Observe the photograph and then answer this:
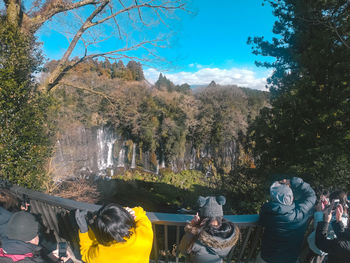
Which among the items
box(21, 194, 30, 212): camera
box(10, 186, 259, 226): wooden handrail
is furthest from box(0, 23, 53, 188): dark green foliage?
box(10, 186, 259, 226): wooden handrail

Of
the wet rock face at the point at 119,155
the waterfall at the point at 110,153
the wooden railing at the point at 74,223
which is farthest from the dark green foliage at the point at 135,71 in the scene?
the wooden railing at the point at 74,223

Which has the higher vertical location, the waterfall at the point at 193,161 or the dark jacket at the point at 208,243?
the dark jacket at the point at 208,243

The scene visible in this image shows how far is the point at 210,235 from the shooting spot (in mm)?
1604

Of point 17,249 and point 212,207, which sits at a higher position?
point 212,207

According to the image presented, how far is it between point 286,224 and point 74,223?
2.06 meters

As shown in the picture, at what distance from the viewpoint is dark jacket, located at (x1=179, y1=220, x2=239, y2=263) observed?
5.25 ft

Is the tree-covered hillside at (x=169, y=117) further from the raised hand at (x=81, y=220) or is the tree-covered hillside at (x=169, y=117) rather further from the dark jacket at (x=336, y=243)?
the raised hand at (x=81, y=220)

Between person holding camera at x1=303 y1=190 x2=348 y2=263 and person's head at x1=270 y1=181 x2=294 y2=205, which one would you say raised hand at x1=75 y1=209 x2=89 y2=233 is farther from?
person holding camera at x1=303 y1=190 x2=348 y2=263

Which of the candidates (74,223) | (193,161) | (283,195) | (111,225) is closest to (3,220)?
(74,223)

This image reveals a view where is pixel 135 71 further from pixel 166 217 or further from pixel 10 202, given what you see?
pixel 166 217

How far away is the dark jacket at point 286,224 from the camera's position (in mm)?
1782

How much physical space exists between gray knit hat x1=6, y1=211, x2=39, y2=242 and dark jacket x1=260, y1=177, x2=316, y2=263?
206cm

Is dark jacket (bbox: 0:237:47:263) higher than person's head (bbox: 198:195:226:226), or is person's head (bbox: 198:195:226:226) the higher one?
person's head (bbox: 198:195:226:226)

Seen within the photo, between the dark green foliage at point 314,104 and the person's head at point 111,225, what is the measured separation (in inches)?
186
